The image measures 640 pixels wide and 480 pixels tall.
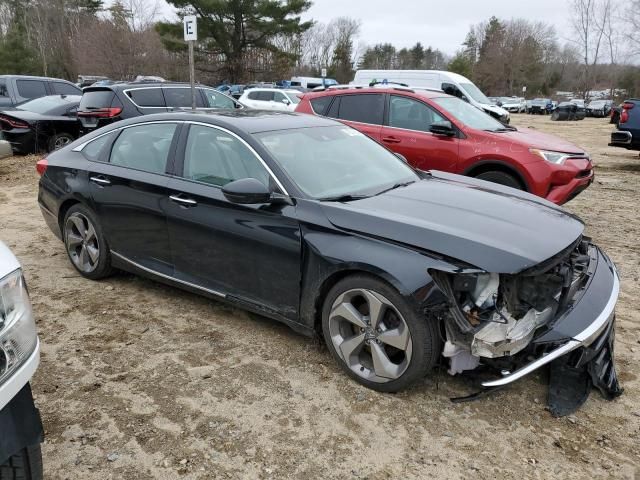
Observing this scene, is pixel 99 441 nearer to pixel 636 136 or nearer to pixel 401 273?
pixel 401 273

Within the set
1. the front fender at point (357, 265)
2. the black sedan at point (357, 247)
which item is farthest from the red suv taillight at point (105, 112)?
the front fender at point (357, 265)

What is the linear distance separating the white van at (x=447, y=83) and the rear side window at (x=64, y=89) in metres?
7.94

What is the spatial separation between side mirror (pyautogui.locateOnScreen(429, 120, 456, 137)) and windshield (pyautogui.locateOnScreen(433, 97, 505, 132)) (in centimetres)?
23

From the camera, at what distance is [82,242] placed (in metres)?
4.57

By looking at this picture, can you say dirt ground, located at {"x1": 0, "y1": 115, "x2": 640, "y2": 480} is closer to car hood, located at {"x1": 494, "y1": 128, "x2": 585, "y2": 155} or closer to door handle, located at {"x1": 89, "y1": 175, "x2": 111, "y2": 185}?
door handle, located at {"x1": 89, "y1": 175, "x2": 111, "y2": 185}

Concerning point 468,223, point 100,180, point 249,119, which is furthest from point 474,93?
point 468,223

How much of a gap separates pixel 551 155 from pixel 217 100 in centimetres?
723

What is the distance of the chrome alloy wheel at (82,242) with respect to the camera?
4.48m

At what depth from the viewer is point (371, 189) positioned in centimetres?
353

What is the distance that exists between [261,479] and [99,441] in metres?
0.89

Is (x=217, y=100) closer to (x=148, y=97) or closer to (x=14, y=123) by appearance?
(x=148, y=97)

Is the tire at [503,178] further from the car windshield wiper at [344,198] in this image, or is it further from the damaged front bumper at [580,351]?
the car windshield wiper at [344,198]

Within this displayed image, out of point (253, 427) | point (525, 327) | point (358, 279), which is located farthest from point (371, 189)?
point (253, 427)

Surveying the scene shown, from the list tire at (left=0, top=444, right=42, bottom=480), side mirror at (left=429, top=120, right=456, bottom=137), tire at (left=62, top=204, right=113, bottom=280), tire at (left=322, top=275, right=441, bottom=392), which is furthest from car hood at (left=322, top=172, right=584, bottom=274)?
side mirror at (left=429, top=120, right=456, bottom=137)
